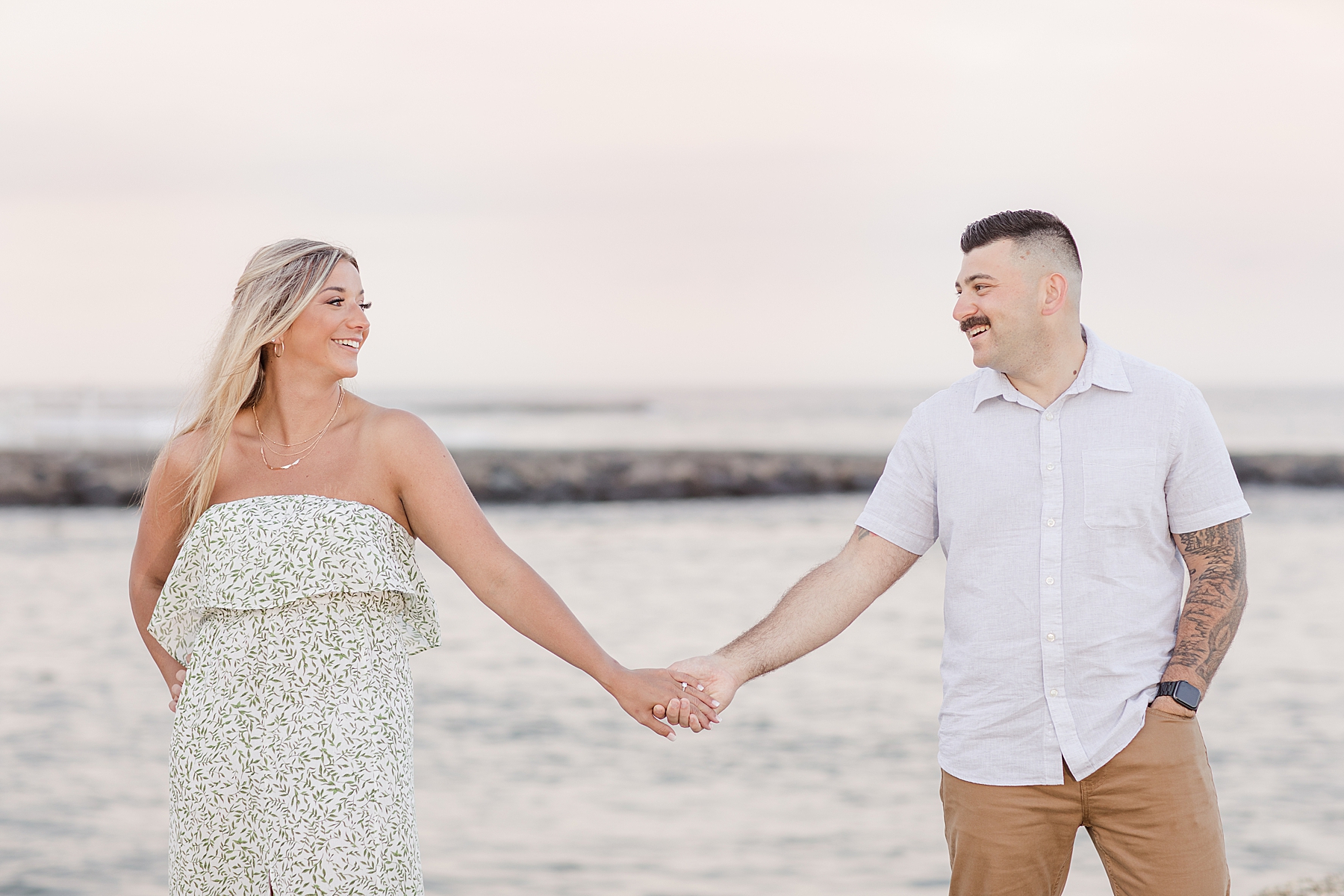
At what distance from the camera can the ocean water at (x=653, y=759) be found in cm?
→ 475

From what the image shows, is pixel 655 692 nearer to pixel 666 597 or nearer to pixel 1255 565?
pixel 666 597

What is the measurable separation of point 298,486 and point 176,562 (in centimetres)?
28

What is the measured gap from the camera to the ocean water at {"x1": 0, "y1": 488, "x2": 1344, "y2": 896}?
4754 millimetres

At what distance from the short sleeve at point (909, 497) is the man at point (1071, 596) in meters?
0.08

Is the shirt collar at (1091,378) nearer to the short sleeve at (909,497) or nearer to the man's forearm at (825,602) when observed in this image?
the short sleeve at (909,497)

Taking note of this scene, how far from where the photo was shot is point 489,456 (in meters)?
23.7

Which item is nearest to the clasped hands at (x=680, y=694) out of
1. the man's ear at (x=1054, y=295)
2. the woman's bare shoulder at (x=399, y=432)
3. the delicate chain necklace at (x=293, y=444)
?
the woman's bare shoulder at (x=399, y=432)

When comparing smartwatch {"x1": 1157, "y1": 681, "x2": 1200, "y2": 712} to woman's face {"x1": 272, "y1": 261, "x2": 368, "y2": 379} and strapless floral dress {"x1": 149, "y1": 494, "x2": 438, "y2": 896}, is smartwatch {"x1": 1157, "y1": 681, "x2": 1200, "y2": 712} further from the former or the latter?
woman's face {"x1": 272, "y1": 261, "x2": 368, "y2": 379}

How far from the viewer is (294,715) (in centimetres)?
229

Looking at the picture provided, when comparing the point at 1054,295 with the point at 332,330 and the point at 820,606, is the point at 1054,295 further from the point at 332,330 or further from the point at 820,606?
the point at 332,330

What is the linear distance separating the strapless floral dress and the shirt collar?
127cm

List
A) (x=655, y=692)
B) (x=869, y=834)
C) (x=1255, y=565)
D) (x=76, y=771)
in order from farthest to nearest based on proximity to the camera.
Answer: (x=1255, y=565), (x=76, y=771), (x=869, y=834), (x=655, y=692)

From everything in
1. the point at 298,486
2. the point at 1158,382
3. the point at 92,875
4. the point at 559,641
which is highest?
the point at 1158,382

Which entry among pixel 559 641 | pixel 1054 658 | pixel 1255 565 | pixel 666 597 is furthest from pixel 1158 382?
pixel 1255 565
